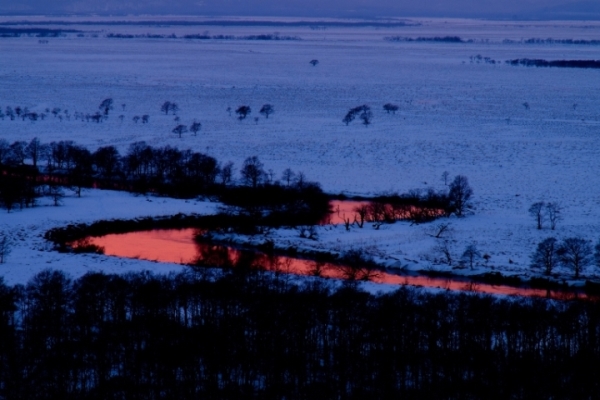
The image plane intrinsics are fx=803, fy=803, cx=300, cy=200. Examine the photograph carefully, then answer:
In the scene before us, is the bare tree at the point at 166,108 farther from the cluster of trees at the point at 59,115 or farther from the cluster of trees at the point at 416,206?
the cluster of trees at the point at 416,206

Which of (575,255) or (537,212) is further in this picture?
(537,212)

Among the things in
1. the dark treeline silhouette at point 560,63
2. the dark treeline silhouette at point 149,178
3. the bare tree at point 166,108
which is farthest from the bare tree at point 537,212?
the dark treeline silhouette at point 560,63

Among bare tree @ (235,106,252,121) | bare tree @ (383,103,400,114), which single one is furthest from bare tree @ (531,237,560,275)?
bare tree @ (383,103,400,114)

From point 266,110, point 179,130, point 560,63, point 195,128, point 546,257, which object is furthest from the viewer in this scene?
point 560,63

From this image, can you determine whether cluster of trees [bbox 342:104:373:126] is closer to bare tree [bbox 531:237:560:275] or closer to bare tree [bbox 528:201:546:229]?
bare tree [bbox 528:201:546:229]

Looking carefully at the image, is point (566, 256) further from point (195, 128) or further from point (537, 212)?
point (195, 128)

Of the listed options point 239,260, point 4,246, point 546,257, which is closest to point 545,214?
point 546,257

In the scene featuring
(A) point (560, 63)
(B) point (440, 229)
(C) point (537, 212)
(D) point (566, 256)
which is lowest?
(D) point (566, 256)
